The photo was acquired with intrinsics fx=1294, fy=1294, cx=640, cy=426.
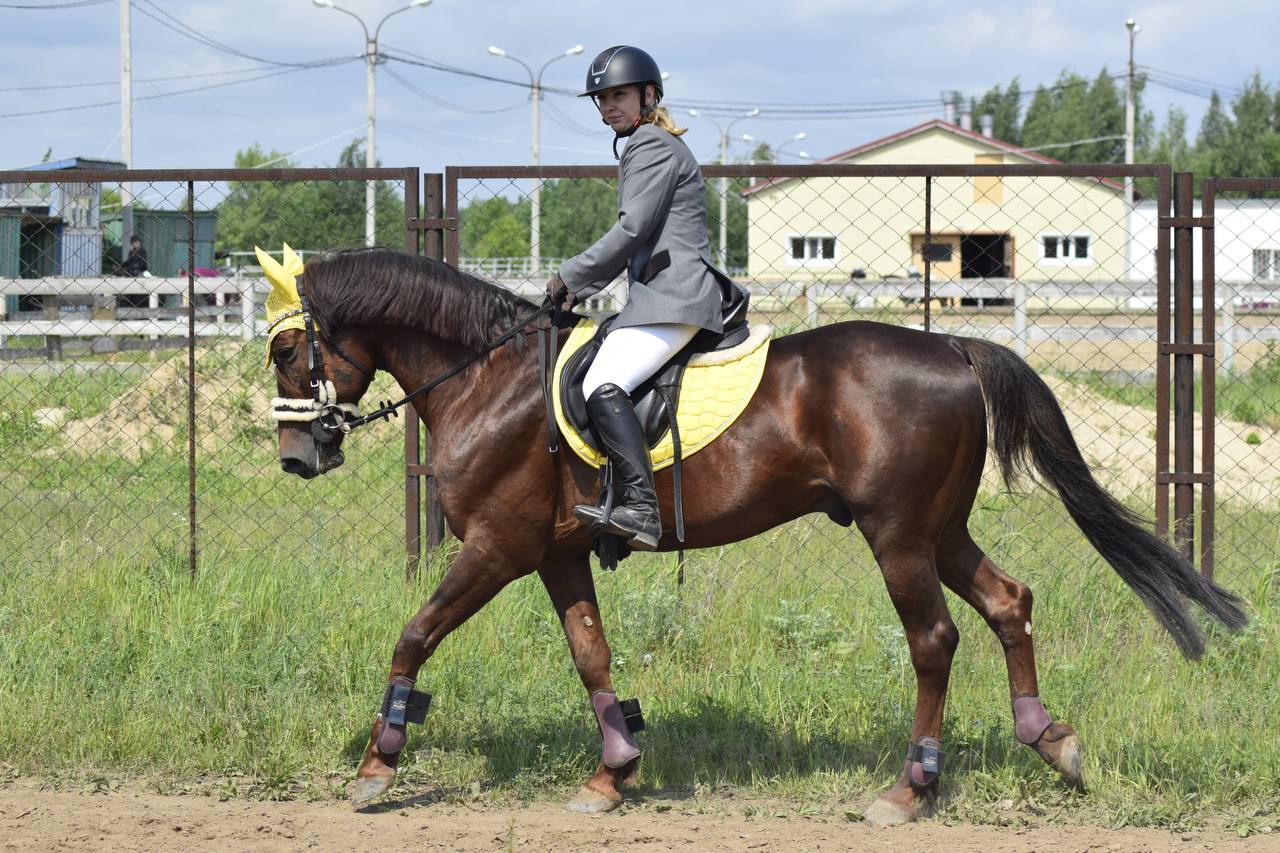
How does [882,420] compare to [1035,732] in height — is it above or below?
above

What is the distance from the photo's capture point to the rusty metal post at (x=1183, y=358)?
7.04 meters

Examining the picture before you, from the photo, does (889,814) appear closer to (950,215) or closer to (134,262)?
(134,262)

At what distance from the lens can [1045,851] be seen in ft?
14.9

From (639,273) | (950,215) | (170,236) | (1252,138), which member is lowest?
(639,273)

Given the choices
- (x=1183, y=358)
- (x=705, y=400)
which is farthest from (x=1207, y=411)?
(x=705, y=400)

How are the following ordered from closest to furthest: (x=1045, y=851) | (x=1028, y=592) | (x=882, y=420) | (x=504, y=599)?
(x=1045, y=851), (x=882, y=420), (x=1028, y=592), (x=504, y=599)

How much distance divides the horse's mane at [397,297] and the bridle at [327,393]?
50 millimetres

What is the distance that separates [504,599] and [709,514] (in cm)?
228

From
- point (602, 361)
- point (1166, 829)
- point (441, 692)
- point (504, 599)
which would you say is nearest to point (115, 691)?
point (441, 692)

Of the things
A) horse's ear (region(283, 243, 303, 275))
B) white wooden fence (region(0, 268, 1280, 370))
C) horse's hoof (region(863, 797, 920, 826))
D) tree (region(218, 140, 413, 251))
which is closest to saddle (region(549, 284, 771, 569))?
horse's ear (region(283, 243, 303, 275))

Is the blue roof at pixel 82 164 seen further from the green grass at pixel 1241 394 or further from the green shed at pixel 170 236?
the green grass at pixel 1241 394

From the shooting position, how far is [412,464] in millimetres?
7242

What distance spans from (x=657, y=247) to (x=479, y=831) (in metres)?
2.30

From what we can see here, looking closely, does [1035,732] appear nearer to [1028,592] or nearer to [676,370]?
[1028,592]
